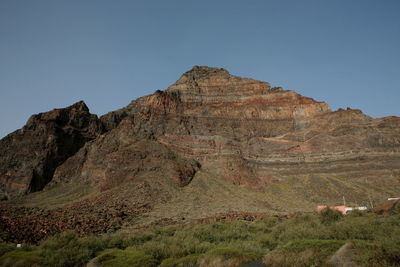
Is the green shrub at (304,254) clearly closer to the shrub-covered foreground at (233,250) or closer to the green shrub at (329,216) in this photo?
the shrub-covered foreground at (233,250)

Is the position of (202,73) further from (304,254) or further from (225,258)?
(304,254)

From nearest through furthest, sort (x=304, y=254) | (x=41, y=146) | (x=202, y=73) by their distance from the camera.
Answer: (x=304, y=254) → (x=41, y=146) → (x=202, y=73)

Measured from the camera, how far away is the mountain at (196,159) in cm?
4272

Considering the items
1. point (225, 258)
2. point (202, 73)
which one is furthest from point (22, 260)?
point (202, 73)

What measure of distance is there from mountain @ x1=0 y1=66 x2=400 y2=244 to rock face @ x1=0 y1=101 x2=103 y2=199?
0.25 m

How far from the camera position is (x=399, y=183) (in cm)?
4831

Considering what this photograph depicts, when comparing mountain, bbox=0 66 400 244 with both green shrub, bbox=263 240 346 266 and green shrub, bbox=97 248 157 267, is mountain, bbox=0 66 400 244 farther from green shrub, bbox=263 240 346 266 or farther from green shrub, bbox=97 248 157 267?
green shrub, bbox=263 240 346 266

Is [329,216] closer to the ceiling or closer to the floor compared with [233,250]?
closer to the floor

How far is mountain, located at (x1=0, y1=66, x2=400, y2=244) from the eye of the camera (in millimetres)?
42719

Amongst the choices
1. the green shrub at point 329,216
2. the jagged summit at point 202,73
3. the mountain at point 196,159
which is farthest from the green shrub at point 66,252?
the jagged summit at point 202,73

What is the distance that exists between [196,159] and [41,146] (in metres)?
37.6

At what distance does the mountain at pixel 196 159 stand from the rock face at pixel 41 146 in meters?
0.25

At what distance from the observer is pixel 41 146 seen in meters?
67.9

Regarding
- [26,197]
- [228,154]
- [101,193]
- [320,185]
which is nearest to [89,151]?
[26,197]
